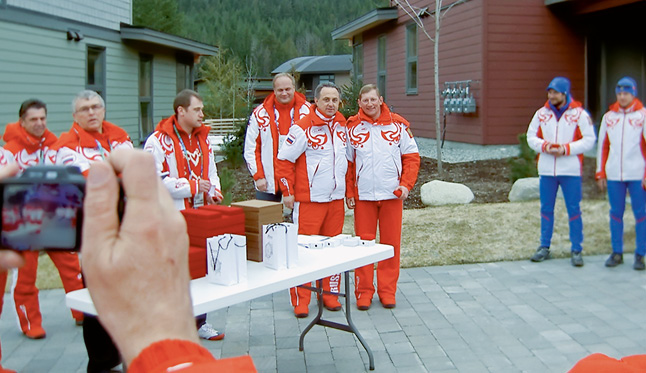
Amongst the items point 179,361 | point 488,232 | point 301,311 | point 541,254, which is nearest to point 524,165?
point 488,232

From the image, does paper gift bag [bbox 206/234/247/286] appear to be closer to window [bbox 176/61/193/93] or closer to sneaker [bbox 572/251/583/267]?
sneaker [bbox 572/251/583/267]

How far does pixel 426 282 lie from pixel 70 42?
9036mm

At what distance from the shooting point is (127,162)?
621mm

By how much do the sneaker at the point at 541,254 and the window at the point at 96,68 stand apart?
31.7ft

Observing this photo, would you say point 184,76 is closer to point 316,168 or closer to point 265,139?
point 265,139

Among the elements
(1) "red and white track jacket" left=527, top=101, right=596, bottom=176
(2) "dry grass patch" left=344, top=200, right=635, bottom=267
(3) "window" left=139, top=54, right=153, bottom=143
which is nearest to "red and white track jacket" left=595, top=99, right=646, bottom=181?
(1) "red and white track jacket" left=527, top=101, right=596, bottom=176

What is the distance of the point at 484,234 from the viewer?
812cm

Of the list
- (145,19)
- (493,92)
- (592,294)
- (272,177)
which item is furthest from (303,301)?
(145,19)

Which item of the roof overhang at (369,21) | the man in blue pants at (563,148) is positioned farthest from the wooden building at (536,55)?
the man in blue pants at (563,148)

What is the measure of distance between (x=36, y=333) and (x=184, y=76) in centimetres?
1483

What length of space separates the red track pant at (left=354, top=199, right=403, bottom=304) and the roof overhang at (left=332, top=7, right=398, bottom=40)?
13135mm

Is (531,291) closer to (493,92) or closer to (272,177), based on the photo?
(272,177)

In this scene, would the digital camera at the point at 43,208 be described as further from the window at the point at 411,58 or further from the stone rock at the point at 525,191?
the window at the point at 411,58

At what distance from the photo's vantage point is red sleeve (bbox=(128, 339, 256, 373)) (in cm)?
62
